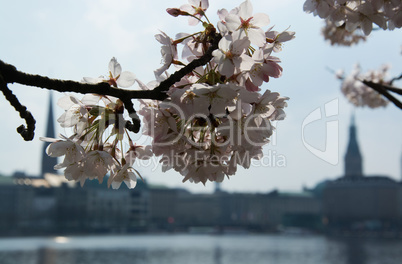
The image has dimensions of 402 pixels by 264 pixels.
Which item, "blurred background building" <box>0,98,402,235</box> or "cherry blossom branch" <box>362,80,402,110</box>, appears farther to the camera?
"blurred background building" <box>0,98,402,235</box>

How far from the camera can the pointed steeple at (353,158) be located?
107312 mm

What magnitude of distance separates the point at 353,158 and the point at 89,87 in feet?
365

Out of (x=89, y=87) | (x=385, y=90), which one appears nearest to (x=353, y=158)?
(x=385, y=90)

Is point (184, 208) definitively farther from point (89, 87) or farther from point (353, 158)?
point (89, 87)

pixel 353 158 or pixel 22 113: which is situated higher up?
pixel 353 158

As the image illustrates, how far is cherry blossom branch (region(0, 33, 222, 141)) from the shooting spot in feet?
2.26

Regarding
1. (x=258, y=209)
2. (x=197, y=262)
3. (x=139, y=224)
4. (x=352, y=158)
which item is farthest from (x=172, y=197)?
(x=197, y=262)

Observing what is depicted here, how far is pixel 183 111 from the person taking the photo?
702 millimetres

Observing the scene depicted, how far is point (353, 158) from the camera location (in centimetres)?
10775

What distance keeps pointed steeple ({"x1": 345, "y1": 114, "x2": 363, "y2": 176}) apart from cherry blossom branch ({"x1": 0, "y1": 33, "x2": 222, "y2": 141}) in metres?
108

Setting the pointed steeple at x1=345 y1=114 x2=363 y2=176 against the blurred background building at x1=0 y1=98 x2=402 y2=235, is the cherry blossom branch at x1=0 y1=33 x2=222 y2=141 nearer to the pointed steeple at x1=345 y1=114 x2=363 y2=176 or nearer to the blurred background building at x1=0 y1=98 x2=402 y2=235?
the blurred background building at x1=0 y1=98 x2=402 y2=235

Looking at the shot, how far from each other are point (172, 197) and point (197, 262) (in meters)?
57.4

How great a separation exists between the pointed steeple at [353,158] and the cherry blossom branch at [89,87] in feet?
356

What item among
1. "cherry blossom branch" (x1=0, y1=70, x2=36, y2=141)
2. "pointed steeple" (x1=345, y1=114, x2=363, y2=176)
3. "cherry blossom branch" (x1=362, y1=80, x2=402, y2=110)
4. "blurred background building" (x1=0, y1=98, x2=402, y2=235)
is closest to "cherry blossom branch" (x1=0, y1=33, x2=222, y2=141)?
"cherry blossom branch" (x1=0, y1=70, x2=36, y2=141)
